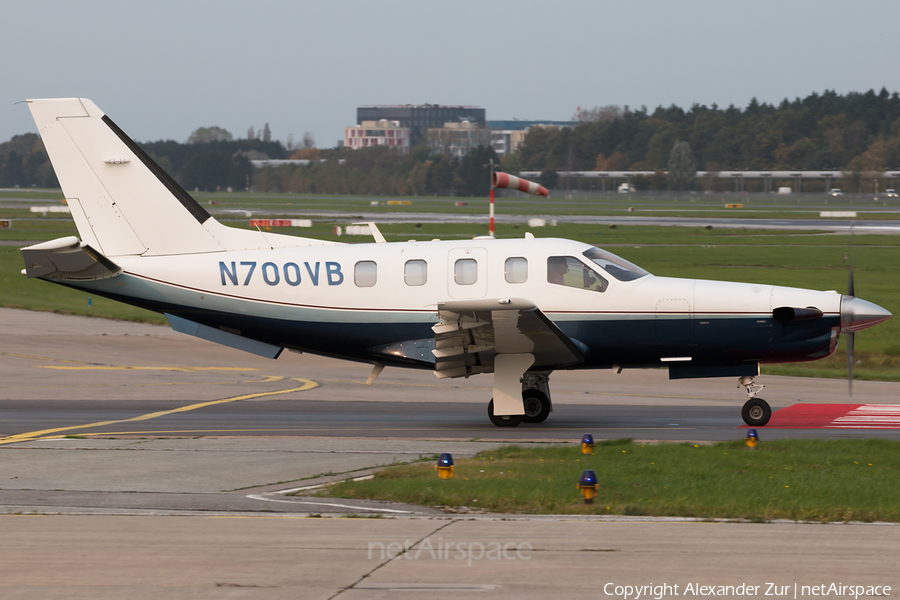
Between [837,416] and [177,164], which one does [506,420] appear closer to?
[837,416]

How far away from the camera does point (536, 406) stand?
16562 mm

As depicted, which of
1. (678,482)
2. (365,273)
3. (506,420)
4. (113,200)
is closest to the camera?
(678,482)

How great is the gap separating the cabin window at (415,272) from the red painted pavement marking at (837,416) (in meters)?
6.03

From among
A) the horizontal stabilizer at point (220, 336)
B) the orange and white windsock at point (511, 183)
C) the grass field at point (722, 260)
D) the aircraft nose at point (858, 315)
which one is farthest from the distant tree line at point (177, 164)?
the aircraft nose at point (858, 315)

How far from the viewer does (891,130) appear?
501 feet

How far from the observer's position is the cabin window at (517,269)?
15.9 m

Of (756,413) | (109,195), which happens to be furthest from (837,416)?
(109,195)

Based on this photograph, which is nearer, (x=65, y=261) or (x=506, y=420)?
(x=506, y=420)

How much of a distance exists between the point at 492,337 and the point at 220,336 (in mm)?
4988

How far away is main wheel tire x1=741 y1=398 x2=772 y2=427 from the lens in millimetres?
15375

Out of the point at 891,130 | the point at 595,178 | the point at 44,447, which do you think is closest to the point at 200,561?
the point at 44,447

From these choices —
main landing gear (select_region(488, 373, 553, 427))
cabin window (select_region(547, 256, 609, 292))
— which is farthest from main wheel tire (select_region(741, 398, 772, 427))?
main landing gear (select_region(488, 373, 553, 427))

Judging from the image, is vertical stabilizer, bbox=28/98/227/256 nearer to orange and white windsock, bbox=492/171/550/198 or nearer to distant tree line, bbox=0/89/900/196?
orange and white windsock, bbox=492/171/550/198

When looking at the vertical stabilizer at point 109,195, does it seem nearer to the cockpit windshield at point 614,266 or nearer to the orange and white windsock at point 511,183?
the orange and white windsock at point 511,183
